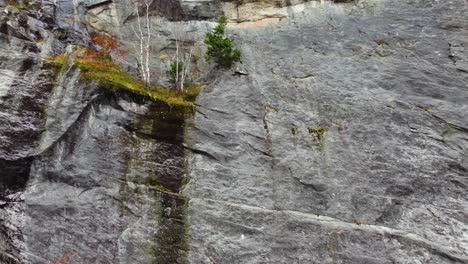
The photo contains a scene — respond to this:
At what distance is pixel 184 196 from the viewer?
394 inches

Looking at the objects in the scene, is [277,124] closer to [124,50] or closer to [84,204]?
[84,204]

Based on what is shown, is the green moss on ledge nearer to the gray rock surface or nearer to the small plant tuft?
the gray rock surface

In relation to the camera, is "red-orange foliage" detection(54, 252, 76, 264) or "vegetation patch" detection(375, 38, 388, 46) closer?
"red-orange foliage" detection(54, 252, 76, 264)

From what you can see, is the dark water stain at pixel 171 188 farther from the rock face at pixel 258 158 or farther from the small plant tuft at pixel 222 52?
the small plant tuft at pixel 222 52

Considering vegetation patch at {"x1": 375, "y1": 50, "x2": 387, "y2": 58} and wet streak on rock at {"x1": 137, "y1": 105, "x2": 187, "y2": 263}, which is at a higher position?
vegetation patch at {"x1": 375, "y1": 50, "x2": 387, "y2": 58}

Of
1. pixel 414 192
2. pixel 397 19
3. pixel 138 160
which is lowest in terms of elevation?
pixel 414 192

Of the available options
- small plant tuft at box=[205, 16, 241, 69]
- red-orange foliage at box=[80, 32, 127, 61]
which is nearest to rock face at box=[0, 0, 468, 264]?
small plant tuft at box=[205, 16, 241, 69]

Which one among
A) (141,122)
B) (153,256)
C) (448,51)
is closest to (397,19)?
(448,51)

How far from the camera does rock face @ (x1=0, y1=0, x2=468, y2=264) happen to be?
30.2 feet

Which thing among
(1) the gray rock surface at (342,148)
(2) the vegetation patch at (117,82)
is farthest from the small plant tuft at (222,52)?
(2) the vegetation patch at (117,82)

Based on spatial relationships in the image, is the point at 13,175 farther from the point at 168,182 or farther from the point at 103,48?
the point at 103,48

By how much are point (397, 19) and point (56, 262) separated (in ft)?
44.6

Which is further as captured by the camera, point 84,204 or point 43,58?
point 43,58

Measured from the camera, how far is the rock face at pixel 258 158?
922cm
